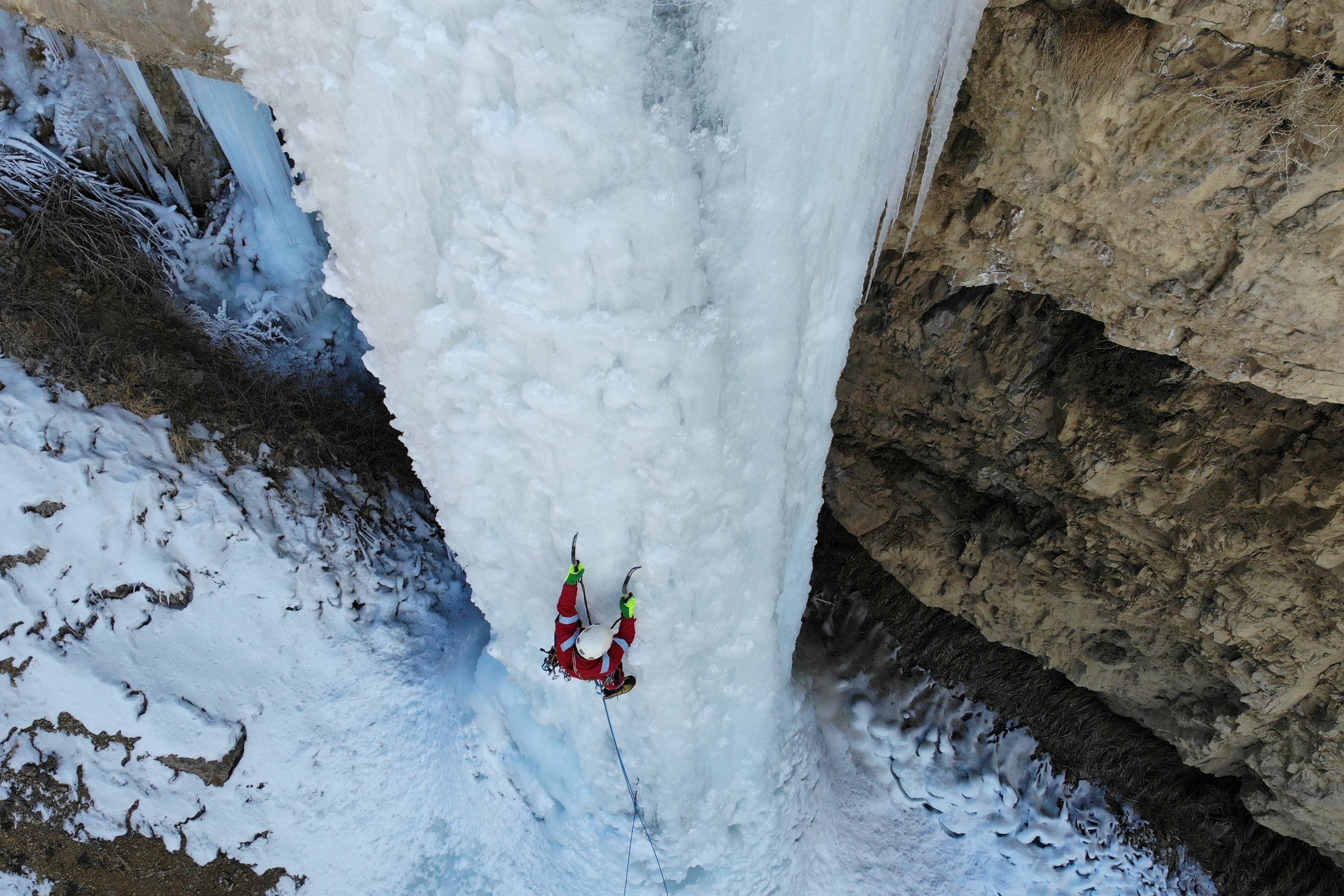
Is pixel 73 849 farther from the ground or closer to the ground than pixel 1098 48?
closer to the ground

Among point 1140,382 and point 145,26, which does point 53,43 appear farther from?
point 1140,382

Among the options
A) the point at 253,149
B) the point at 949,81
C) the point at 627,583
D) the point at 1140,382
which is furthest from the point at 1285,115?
the point at 253,149

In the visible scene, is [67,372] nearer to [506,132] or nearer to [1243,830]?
[506,132]

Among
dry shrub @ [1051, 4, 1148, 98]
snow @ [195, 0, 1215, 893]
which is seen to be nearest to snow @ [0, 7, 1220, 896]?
snow @ [195, 0, 1215, 893]

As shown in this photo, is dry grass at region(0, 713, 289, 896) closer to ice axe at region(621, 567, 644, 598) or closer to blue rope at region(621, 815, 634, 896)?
blue rope at region(621, 815, 634, 896)

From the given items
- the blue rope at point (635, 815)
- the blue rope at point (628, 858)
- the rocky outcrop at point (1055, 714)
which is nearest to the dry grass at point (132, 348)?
the blue rope at point (635, 815)

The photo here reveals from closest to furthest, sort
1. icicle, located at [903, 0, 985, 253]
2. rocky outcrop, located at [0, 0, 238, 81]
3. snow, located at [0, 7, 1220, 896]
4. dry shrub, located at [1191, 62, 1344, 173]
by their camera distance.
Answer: dry shrub, located at [1191, 62, 1344, 173], snow, located at [0, 7, 1220, 896], icicle, located at [903, 0, 985, 253], rocky outcrop, located at [0, 0, 238, 81]
